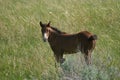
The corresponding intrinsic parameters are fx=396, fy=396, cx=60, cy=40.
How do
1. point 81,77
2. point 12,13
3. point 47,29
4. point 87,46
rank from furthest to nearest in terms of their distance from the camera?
point 12,13 < point 47,29 < point 87,46 < point 81,77

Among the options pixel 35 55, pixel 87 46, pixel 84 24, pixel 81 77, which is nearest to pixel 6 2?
pixel 84 24

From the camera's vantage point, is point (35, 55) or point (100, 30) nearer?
point (35, 55)

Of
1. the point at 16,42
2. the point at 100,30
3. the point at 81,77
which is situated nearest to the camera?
the point at 81,77

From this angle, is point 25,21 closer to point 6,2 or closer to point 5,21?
point 5,21

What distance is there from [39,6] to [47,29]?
406 centimetres

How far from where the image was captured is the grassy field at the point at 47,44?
19.9ft

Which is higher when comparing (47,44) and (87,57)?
(87,57)

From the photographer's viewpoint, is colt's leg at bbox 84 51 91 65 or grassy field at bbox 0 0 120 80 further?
colt's leg at bbox 84 51 91 65

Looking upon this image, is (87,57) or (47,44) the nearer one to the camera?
(87,57)

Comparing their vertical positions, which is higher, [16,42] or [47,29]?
[47,29]

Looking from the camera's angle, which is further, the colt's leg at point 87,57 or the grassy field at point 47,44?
the colt's leg at point 87,57

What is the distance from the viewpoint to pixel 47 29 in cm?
705

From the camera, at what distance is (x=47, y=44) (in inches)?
316

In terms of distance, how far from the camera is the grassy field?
6.06 m
